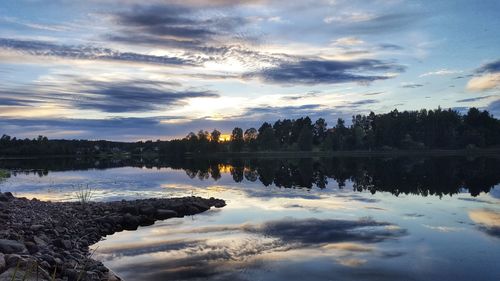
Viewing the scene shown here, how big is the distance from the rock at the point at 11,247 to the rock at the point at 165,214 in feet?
40.8

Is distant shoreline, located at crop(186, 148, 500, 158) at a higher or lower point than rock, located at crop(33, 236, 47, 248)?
higher

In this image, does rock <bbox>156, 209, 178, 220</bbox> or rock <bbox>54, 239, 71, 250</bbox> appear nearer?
rock <bbox>54, 239, 71, 250</bbox>

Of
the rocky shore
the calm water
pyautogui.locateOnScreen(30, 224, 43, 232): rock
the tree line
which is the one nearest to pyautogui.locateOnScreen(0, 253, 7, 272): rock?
the rocky shore

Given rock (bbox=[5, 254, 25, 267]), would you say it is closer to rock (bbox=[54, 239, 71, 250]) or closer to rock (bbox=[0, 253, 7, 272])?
rock (bbox=[0, 253, 7, 272])

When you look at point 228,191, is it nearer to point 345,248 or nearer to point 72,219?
point 72,219

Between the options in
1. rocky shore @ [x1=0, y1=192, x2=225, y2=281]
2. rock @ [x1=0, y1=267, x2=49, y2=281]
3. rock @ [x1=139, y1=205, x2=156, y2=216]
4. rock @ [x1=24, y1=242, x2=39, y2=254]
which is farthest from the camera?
rock @ [x1=139, y1=205, x2=156, y2=216]

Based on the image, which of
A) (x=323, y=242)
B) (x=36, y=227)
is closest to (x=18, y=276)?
(x=36, y=227)

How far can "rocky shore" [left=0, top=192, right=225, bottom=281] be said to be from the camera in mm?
11138

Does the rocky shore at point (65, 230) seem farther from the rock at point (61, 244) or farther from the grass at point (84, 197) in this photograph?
the grass at point (84, 197)

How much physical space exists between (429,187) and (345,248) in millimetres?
23141

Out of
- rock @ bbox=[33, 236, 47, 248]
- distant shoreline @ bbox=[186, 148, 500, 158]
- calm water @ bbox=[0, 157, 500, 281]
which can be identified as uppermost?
distant shoreline @ bbox=[186, 148, 500, 158]

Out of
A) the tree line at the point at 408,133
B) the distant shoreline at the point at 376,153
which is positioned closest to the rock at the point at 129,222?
the distant shoreline at the point at 376,153

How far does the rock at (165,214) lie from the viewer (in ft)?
82.6

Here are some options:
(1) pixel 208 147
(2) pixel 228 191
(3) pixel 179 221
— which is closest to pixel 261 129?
(1) pixel 208 147
